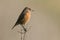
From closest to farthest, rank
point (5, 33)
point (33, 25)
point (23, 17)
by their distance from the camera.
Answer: point (23, 17)
point (5, 33)
point (33, 25)

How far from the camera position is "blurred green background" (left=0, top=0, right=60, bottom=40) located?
3.89 metres

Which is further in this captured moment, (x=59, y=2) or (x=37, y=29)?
(x=59, y=2)

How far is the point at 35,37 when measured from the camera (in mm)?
4094

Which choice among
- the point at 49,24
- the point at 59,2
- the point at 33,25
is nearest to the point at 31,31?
the point at 33,25

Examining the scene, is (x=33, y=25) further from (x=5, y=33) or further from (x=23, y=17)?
(x=23, y=17)

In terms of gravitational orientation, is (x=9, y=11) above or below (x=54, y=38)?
above

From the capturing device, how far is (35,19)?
4.15m

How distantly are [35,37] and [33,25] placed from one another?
6.9 inches

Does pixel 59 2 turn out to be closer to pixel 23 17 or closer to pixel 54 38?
pixel 54 38

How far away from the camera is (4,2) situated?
3.99 meters

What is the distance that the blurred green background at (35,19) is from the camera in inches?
153

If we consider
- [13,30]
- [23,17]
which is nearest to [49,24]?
[13,30]

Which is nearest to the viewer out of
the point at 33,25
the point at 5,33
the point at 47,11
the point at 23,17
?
the point at 23,17

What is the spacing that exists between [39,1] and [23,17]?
1.32 metres
